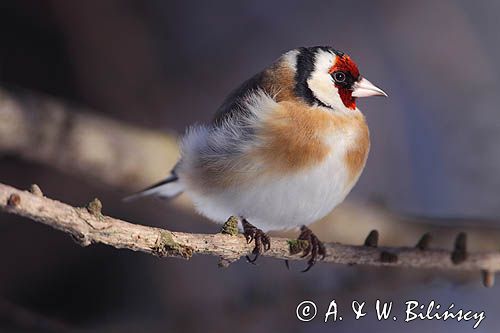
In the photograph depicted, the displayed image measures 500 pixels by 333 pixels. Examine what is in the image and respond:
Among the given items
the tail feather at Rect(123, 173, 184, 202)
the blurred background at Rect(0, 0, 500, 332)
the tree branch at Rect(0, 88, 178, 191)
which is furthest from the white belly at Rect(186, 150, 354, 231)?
the tree branch at Rect(0, 88, 178, 191)

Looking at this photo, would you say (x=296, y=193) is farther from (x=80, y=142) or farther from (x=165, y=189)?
(x=80, y=142)

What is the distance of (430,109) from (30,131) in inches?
80.0

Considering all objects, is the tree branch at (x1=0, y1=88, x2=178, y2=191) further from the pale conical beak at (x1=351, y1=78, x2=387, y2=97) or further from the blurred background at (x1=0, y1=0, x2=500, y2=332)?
the pale conical beak at (x1=351, y1=78, x2=387, y2=97)

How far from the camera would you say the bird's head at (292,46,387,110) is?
207 centimetres

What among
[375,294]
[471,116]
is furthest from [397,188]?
[375,294]

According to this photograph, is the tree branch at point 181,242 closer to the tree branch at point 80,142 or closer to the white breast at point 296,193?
the white breast at point 296,193

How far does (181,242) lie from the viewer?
1553mm

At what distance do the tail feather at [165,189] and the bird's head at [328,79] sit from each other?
0.70 m

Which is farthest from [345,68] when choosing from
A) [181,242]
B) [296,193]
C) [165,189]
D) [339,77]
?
[165,189]

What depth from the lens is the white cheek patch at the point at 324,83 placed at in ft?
6.84

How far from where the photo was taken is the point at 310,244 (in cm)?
207

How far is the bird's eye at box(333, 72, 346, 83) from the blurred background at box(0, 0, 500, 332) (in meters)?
1.10

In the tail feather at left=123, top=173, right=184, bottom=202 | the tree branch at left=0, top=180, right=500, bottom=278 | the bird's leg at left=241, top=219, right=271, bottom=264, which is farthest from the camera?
the tail feather at left=123, top=173, right=184, bottom=202

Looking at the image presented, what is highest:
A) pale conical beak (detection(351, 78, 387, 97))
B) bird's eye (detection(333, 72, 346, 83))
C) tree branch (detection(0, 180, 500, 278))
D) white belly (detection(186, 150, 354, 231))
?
bird's eye (detection(333, 72, 346, 83))
